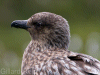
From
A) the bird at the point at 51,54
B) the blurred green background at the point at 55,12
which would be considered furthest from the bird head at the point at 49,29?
the blurred green background at the point at 55,12

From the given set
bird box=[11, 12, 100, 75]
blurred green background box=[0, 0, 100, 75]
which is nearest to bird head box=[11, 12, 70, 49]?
bird box=[11, 12, 100, 75]

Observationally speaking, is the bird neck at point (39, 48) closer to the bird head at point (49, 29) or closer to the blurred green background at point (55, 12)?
the bird head at point (49, 29)

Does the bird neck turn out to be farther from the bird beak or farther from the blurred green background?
the blurred green background

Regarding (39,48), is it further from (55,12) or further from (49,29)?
(55,12)

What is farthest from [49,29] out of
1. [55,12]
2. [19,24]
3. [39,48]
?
[55,12]

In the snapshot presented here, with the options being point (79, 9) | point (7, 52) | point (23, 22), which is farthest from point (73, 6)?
point (23, 22)

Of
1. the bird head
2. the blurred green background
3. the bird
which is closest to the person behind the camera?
the bird
